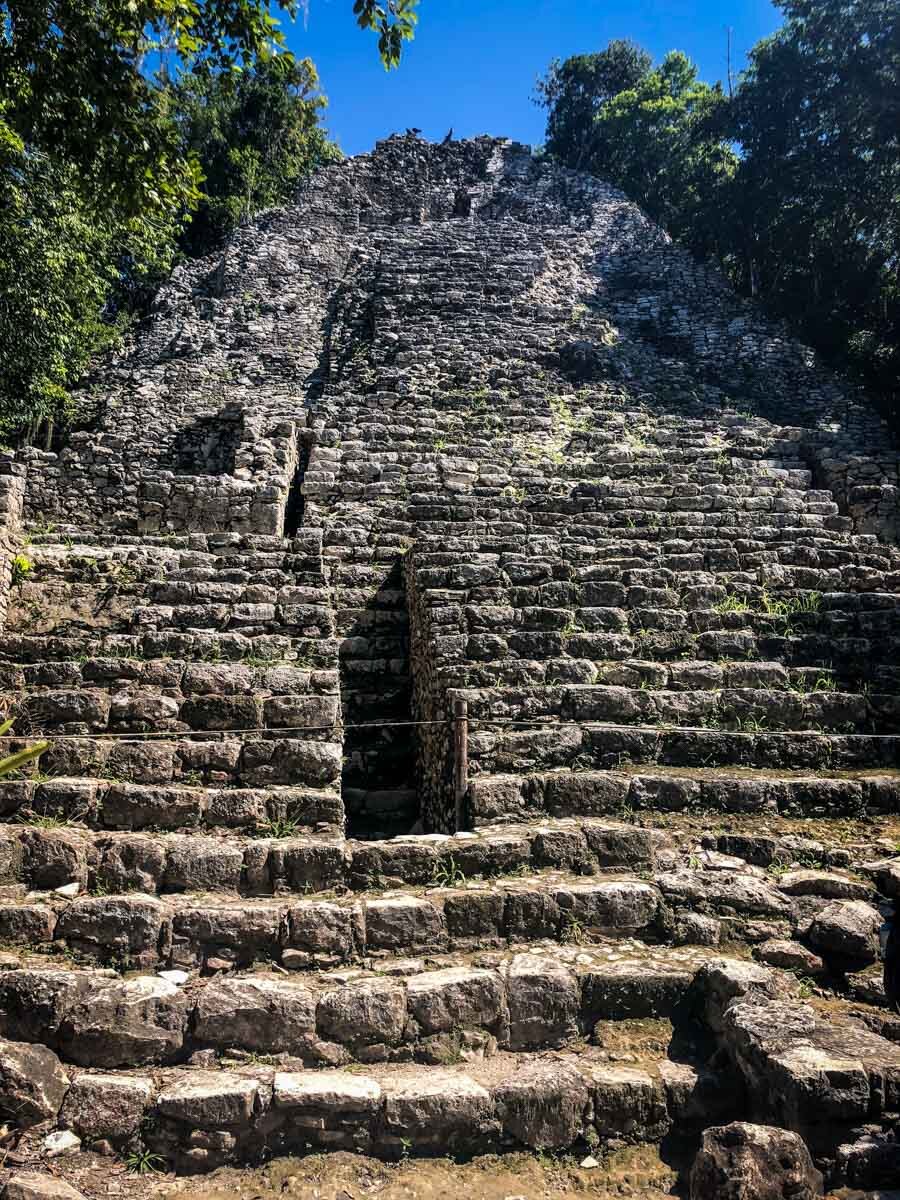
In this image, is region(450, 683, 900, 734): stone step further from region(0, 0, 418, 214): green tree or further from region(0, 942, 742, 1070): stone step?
region(0, 0, 418, 214): green tree

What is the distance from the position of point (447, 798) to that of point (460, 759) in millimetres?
414

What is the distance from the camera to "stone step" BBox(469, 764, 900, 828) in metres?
4.14

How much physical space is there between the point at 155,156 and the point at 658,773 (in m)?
5.93

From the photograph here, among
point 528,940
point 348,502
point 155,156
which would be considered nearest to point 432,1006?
point 528,940

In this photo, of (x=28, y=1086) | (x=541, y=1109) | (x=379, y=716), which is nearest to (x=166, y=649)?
(x=379, y=716)

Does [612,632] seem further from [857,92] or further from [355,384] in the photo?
[857,92]

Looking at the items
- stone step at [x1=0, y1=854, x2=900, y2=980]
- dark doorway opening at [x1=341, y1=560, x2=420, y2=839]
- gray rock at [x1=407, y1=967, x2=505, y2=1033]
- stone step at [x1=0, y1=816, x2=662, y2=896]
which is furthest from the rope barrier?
gray rock at [x1=407, y1=967, x2=505, y2=1033]

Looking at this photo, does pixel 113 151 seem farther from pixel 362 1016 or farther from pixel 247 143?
pixel 247 143

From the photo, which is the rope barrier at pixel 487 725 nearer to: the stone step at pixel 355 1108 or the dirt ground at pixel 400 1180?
the stone step at pixel 355 1108

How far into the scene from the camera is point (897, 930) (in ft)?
8.82

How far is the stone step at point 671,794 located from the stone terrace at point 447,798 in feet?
0.06

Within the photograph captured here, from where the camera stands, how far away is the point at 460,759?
4.17m

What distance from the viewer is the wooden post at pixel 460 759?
4.11 meters

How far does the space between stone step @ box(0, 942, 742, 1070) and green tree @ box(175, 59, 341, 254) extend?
25613mm
